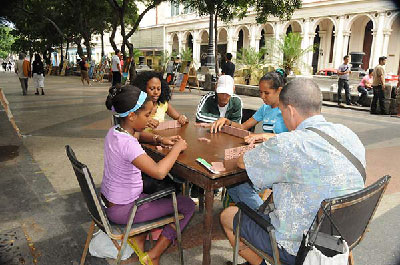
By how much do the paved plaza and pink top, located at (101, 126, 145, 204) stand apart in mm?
689

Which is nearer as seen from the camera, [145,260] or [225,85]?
Answer: [145,260]

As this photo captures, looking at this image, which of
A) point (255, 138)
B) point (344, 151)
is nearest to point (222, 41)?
point (255, 138)

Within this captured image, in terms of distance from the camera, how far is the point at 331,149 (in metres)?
1.58

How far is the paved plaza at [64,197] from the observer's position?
2717 mm

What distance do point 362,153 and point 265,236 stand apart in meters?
0.70

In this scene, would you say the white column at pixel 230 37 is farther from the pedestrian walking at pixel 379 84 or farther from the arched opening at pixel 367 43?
the pedestrian walking at pixel 379 84

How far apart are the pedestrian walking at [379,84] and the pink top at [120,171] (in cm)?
968

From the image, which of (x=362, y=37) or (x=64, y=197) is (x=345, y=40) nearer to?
(x=362, y=37)

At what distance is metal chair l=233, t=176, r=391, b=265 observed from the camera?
1.48m

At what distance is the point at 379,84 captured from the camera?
9.82 meters

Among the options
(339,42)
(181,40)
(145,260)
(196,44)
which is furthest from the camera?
(181,40)

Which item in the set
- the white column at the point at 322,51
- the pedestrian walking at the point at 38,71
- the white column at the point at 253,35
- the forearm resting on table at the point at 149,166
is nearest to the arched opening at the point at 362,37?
the white column at the point at 322,51

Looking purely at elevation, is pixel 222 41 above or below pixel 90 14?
below

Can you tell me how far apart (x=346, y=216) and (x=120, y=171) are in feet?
4.71
